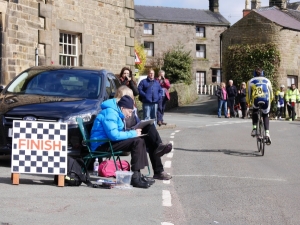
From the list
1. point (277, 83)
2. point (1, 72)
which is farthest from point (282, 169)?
point (277, 83)

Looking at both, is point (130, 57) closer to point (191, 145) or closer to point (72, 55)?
point (72, 55)

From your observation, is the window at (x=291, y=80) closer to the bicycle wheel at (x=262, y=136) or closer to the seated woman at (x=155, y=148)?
the bicycle wheel at (x=262, y=136)

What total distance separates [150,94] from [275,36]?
887 inches

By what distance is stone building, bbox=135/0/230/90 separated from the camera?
238 ft

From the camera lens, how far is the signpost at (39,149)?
951 cm

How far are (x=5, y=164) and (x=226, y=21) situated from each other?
215 ft

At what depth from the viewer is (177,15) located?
7462 centimetres

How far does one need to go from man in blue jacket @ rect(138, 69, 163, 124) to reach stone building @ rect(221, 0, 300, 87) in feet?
70.9

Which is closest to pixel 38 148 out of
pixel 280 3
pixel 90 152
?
pixel 90 152


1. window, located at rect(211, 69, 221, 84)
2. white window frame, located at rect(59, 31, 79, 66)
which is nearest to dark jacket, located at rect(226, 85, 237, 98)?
white window frame, located at rect(59, 31, 79, 66)

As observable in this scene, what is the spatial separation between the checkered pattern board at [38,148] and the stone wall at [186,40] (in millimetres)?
62558

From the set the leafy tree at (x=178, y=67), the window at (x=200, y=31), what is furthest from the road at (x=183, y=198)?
the window at (x=200, y=31)

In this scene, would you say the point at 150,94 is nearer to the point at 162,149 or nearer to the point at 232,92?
the point at 162,149

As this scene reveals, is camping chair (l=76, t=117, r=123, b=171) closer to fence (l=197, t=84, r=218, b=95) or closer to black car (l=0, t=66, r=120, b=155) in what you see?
black car (l=0, t=66, r=120, b=155)
